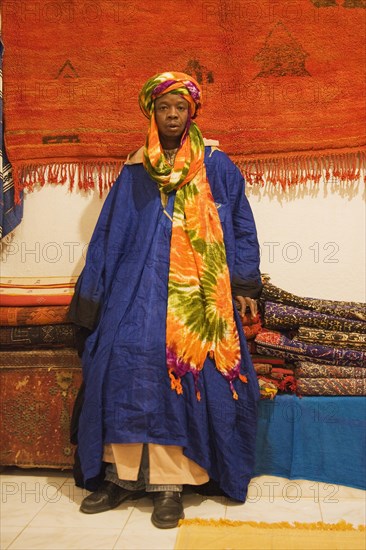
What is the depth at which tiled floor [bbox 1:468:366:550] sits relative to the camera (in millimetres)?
2422

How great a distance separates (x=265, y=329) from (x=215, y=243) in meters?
0.46

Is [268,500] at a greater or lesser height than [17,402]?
lesser

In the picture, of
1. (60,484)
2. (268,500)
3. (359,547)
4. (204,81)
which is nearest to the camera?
(359,547)

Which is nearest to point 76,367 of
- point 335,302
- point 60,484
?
point 60,484

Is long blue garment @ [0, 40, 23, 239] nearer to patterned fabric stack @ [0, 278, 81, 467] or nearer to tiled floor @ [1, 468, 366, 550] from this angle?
patterned fabric stack @ [0, 278, 81, 467]

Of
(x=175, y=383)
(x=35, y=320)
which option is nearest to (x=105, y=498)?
(x=175, y=383)

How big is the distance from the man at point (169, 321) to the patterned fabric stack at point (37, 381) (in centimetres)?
24

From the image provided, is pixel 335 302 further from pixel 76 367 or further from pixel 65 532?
pixel 65 532

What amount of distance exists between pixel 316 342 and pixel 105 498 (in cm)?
104

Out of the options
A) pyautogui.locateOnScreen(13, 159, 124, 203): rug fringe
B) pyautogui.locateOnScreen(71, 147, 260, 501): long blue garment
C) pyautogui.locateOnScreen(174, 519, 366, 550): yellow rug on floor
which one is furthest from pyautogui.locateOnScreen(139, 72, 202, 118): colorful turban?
pyautogui.locateOnScreen(174, 519, 366, 550): yellow rug on floor

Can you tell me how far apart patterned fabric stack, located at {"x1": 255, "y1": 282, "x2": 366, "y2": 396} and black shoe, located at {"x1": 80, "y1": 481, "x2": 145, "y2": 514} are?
2.57 feet

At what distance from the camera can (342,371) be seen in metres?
2.90

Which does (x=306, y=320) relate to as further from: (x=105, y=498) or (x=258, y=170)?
(x=105, y=498)

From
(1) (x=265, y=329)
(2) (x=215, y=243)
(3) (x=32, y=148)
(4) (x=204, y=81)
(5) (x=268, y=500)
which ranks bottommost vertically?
(5) (x=268, y=500)
